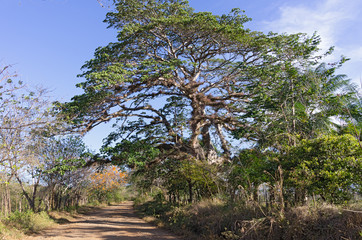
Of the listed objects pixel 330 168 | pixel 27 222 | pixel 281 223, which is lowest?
pixel 27 222

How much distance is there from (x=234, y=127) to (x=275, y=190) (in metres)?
9.46

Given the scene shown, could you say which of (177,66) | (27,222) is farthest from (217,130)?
(27,222)

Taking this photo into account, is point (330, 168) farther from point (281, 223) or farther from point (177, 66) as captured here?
point (177, 66)

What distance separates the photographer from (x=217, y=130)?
17.7m

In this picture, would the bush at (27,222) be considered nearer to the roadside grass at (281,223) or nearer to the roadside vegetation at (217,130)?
the roadside vegetation at (217,130)

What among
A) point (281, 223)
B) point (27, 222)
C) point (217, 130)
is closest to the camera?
point (281, 223)

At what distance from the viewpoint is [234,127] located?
1650cm

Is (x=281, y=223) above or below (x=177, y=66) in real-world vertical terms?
below

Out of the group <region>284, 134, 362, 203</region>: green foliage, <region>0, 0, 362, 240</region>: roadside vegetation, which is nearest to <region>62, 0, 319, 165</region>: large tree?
<region>0, 0, 362, 240</region>: roadside vegetation

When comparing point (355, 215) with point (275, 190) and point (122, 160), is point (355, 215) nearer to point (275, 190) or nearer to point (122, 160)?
point (275, 190)

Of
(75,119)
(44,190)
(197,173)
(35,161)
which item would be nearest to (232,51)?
(197,173)

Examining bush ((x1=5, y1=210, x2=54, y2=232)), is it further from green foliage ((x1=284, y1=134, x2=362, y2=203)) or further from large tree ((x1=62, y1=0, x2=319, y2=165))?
green foliage ((x1=284, y1=134, x2=362, y2=203))

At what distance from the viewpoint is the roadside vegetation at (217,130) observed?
7012 millimetres

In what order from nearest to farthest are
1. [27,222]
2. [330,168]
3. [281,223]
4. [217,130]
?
[281,223] → [330,168] → [27,222] → [217,130]
